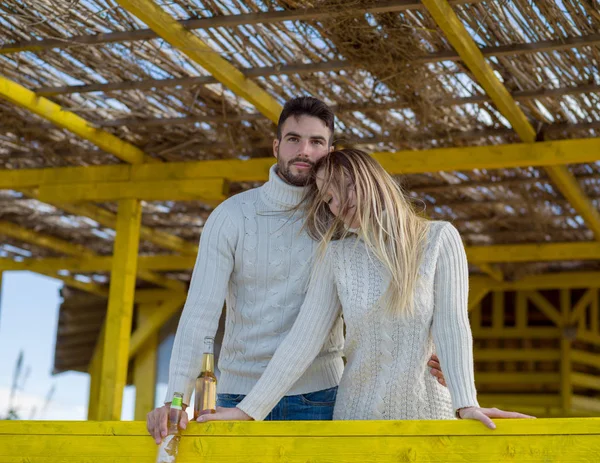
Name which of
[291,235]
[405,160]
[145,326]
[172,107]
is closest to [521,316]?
[145,326]

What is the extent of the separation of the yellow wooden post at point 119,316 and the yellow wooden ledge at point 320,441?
416 centimetres

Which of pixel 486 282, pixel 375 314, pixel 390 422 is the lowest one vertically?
pixel 390 422

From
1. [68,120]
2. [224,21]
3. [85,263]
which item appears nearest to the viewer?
[224,21]

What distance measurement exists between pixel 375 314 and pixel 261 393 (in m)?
0.33

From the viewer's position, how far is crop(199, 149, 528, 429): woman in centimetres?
230

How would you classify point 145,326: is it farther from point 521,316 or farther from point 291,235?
point 291,235

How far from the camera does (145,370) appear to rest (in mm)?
11508

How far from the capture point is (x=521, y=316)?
10.9 m

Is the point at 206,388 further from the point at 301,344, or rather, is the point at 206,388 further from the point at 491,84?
the point at 491,84

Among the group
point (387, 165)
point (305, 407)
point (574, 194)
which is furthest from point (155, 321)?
point (305, 407)

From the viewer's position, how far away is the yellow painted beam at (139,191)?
6574 millimetres

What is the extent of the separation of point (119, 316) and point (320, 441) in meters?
4.69

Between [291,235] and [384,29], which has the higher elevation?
[384,29]

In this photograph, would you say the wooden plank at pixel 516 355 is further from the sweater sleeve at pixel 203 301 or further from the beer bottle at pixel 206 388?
the beer bottle at pixel 206 388
